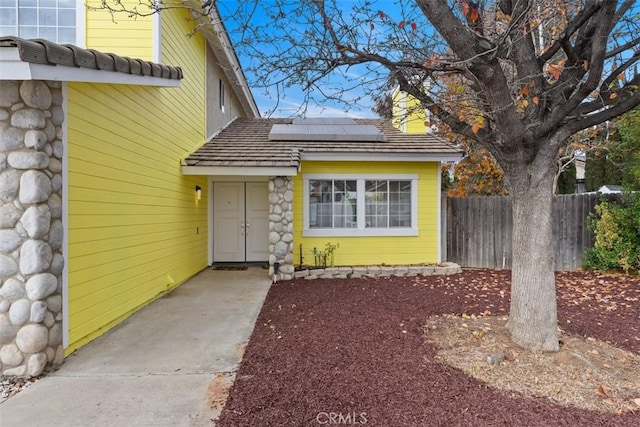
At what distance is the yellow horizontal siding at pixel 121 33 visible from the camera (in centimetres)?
601

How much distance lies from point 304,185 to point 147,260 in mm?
3862

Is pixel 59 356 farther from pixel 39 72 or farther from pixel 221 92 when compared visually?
pixel 221 92

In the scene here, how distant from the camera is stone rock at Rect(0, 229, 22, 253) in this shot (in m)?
3.34

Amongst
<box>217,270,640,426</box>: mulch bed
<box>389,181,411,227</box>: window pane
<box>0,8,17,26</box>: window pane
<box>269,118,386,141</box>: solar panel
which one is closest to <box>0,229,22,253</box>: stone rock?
<box>217,270,640,426</box>: mulch bed

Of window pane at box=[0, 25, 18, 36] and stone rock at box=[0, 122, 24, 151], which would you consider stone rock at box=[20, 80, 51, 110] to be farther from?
window pane at box=[0, 25, 18, 36]

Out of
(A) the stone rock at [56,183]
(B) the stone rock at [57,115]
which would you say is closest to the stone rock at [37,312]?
(A) the stone rock at [56,183]

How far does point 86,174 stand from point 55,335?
1.79m

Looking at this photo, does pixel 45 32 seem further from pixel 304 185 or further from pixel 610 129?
pixel 610 129

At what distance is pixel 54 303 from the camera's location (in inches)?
141

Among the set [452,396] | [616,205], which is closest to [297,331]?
[452,396]

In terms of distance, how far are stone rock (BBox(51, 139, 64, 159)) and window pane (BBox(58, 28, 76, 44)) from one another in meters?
3.44

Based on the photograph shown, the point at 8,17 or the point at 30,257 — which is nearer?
the point at 30,257

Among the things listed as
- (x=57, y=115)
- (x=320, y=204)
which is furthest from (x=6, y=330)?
(x=320, y=204)

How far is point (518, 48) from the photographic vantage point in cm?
Result: 375
